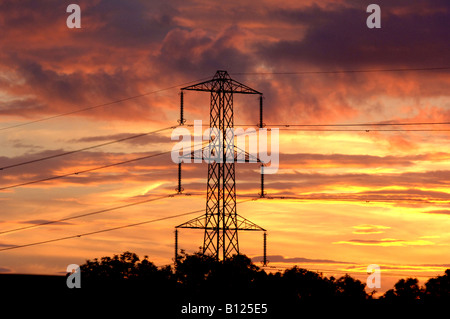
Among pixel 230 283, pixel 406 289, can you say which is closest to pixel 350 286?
pixel 406 289

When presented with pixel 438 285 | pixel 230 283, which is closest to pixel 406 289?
pixel 438 285

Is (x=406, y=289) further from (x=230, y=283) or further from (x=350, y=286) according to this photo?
(x=230, y=283)

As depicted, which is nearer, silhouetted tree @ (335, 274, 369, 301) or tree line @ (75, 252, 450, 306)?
tree line @ (75, 252, 450, 306)

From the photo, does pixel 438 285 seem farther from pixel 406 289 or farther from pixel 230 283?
pixel 230 283

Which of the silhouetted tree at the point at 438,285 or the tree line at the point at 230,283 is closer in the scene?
the tree line at the point at 230,283

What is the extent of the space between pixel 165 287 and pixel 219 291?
7548mm

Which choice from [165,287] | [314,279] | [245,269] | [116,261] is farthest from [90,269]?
[165,287]

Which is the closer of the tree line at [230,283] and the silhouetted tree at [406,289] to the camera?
the tree line at [230,283]

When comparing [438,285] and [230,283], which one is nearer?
[230,283]

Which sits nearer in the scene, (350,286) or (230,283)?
(230,283)

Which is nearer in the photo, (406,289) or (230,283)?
(230,283)
